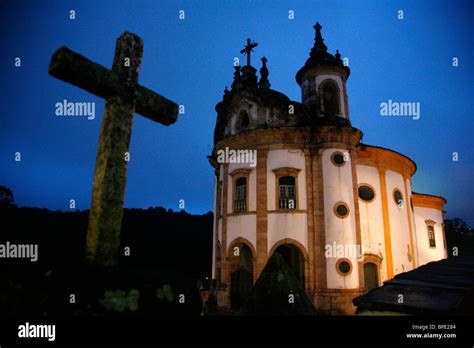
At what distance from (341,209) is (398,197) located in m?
5.29

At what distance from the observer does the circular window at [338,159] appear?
707 inches

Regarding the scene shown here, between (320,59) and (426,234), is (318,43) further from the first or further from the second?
(426,234)

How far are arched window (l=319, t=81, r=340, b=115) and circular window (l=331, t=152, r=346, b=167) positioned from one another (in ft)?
10.8

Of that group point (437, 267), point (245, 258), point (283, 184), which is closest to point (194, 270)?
point (245, 258)

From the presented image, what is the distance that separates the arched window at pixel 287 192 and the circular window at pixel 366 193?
4.11 meters

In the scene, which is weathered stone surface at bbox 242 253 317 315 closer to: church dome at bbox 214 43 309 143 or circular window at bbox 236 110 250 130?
church dome at bbox 214 43 309 143

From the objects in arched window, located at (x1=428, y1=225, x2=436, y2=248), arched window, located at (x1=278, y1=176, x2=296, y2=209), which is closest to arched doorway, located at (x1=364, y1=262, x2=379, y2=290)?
arched window, located at (x1=278, y1=176, x2=296, y2=209)

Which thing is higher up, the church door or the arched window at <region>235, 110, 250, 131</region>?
the arched window at <region>235, 110, 250, 131</region>

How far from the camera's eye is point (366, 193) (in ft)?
60.9

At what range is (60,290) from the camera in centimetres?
203

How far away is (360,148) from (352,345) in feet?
58.9

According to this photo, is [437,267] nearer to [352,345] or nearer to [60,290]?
[352,345]

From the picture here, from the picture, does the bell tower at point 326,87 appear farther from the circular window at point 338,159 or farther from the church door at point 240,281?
the church door at point 240,281

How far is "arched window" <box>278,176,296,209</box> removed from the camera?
1778 centimetres
